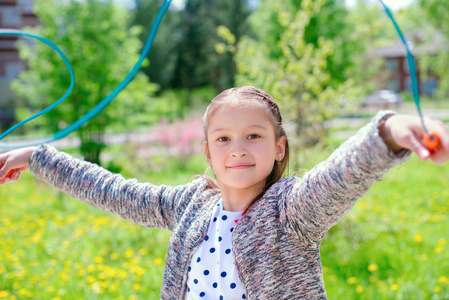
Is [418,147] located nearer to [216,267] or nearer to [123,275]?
[216,267]

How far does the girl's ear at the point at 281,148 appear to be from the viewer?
1.33m

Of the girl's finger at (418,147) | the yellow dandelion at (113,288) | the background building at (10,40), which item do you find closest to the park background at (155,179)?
the yellow dandelion at (113,288)

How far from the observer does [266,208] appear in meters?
1.20

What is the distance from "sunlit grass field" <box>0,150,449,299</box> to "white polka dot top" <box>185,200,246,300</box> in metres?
0.71

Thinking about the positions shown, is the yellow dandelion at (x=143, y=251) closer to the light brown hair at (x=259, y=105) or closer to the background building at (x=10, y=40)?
the light brown hair at (x=259, y=105)

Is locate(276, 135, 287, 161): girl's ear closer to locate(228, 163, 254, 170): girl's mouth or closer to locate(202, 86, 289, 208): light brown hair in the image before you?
locate(202, 86, 289, 208): light brown hair

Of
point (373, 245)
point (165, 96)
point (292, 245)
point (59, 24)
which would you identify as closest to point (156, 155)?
point (59, 24)

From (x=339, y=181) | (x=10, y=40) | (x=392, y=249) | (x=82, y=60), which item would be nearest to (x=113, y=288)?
(x=392, y=249)

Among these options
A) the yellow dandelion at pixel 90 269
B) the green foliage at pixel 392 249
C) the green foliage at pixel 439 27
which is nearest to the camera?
the green foliage at pixel 392 249

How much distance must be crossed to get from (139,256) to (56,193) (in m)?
2.96

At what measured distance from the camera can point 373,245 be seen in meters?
3.60

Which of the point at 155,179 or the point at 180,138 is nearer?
the point at 155,179

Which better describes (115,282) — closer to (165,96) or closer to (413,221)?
(413,221)

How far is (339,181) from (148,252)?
2.99 m
